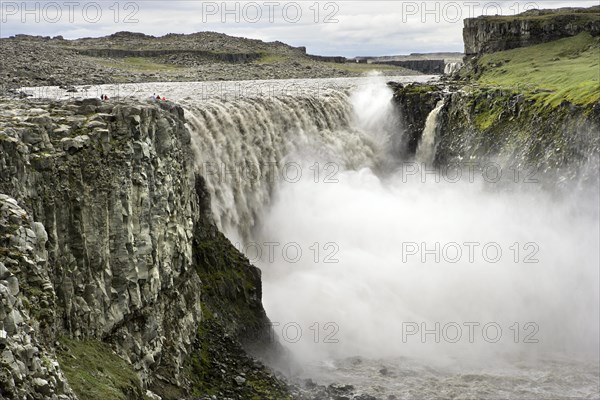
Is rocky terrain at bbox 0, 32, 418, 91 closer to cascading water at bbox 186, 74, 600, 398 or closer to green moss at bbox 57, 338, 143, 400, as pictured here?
cascading water at bbox 186, 74, 600, 398

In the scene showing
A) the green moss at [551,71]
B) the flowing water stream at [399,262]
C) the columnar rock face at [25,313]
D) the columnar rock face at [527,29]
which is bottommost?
the flowing water stream at [399,262]

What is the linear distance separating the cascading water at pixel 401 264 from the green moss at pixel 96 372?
55.5 ft

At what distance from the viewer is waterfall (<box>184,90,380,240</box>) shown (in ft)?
165

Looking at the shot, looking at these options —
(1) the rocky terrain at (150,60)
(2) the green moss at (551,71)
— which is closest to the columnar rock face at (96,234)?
(1) the rocky terrain at (150,60)

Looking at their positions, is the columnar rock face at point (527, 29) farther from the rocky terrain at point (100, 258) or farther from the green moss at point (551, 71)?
the rocky terrain at point (100, 258)

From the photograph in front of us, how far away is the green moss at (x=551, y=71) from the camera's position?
66.7 m

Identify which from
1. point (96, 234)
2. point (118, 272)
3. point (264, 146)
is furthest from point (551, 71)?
point (96, 234)

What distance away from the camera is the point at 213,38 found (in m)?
172

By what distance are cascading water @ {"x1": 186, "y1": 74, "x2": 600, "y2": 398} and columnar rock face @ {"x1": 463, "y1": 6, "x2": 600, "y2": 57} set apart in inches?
2433

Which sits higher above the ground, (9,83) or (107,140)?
(9,83)

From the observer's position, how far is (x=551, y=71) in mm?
92125

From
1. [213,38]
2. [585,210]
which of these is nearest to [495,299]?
[585,210]

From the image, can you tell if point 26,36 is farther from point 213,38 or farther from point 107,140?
point 107,140

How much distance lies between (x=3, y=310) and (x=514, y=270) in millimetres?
44060
